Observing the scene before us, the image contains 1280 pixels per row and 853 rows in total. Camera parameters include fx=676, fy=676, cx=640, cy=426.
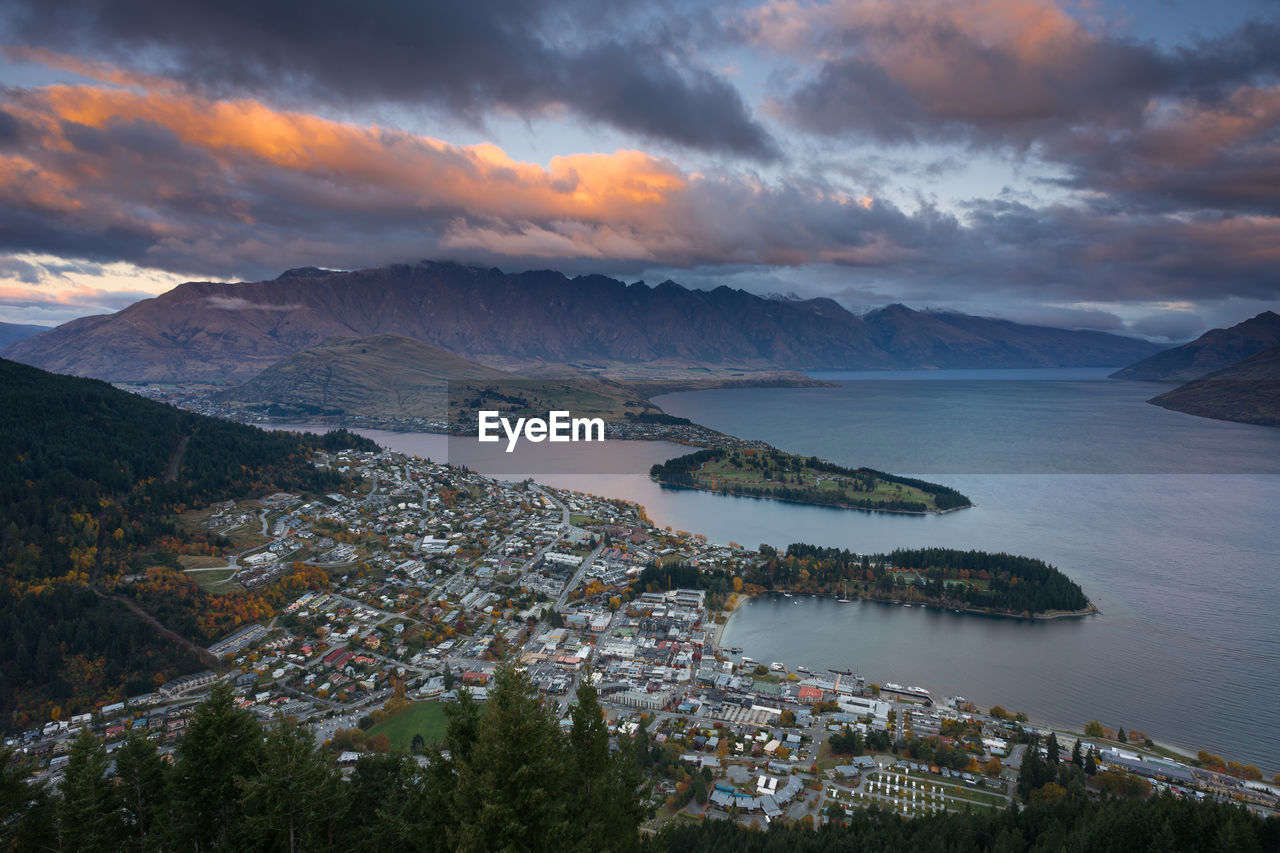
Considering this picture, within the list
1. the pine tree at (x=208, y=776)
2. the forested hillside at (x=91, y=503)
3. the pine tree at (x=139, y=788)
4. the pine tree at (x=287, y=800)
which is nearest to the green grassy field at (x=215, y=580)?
the forested hillside at (x=91, y=503)

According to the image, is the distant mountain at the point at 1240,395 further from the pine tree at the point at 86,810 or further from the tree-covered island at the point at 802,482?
the pine tree at the point at 86,810

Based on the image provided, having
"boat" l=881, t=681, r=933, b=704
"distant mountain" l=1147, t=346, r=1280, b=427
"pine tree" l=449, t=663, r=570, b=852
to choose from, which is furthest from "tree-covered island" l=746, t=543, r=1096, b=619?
"distant mountain" l=1147, t=346, r=1280, b=427

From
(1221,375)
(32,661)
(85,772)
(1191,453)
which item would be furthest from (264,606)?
(1221,375)

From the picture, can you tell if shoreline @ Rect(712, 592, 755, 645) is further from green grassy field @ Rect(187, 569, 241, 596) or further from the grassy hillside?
the grassy hillside

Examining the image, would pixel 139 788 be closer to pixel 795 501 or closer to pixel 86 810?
pixel 86 810
